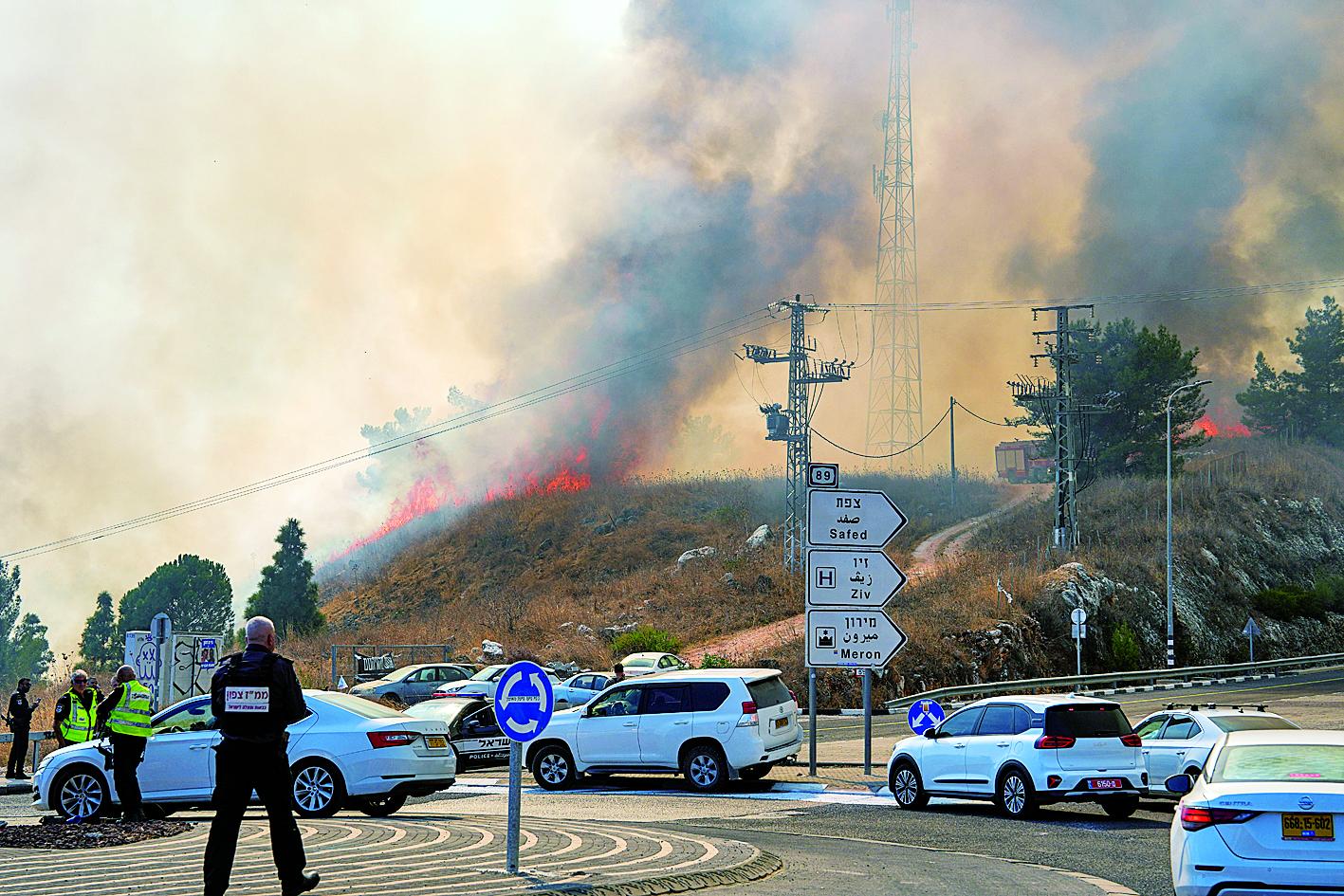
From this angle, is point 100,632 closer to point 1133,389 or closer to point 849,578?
point 1133,389

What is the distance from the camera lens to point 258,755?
838cm

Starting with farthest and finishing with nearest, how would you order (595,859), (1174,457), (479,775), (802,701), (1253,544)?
1. (1174,457)
2. (1253,544)
3. (802,701)
4. (479,775)
5. (595,859)

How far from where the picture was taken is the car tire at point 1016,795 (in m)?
16.3

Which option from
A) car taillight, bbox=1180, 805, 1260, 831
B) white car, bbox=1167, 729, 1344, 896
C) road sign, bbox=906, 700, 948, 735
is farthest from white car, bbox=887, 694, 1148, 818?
car taillight, bbox=1180, 805, 1260, 831

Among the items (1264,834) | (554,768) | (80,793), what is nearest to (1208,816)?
(1264,834)

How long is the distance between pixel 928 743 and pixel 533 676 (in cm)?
877

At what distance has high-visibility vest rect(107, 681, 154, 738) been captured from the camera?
14523mm

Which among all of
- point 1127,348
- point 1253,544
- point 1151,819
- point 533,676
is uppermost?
point 1127,348

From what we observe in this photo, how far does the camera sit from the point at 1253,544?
68.0 meters

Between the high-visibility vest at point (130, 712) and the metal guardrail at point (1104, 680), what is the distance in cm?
2720

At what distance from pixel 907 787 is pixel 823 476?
21.6 ft

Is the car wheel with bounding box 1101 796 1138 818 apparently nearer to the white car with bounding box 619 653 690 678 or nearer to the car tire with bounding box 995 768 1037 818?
the car tire with bounding box 995 768 1037 818

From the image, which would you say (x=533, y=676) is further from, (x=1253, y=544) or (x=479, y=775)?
(x=1253, y=544)

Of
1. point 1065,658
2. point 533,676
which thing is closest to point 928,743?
point 533,676
